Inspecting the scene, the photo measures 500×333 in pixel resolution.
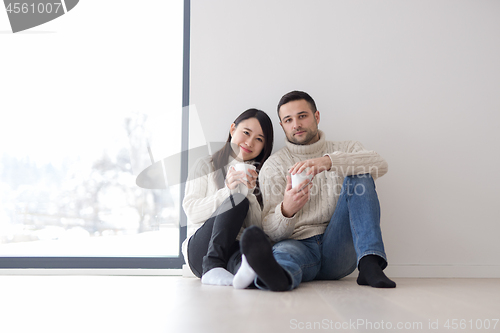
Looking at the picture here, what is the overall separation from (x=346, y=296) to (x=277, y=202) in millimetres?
513

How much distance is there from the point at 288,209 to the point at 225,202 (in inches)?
9.5

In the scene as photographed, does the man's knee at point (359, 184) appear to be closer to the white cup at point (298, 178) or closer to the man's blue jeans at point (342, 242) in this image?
the man's blue jeans at point (342, 242)

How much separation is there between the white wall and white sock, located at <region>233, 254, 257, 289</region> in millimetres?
847

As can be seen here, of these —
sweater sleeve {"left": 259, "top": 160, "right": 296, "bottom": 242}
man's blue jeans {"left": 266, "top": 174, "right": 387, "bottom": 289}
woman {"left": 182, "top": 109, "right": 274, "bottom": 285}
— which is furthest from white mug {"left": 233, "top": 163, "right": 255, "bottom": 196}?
man's blue jeans {"left": 266, "top": 174, "right": 387, "bottom": 289}

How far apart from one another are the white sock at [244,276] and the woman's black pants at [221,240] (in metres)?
0.11

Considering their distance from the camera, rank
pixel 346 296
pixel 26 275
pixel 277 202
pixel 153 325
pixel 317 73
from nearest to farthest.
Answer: pixel 153 325 < pixel 346 296 < pixel 277 202 < pixel 26 275 < pixel 317 73

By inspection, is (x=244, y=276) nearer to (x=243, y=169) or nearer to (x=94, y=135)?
(x=243, y=169)

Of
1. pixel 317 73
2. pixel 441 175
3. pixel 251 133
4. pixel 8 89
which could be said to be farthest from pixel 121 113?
pixel 441 175

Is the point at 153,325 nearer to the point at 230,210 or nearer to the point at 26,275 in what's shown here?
the point at 230,210

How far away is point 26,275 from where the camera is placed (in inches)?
67.1

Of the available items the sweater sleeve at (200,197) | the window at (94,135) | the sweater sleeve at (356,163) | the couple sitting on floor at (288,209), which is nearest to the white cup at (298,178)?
the couple sitting on floor at (288,209)

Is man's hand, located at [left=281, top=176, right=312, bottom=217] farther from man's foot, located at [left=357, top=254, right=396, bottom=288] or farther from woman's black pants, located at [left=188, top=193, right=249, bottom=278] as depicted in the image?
man's foot, located at [left=357, top=254, right=396, bottom=288]

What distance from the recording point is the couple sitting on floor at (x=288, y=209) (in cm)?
116

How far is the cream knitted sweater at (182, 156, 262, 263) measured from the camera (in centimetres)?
137
